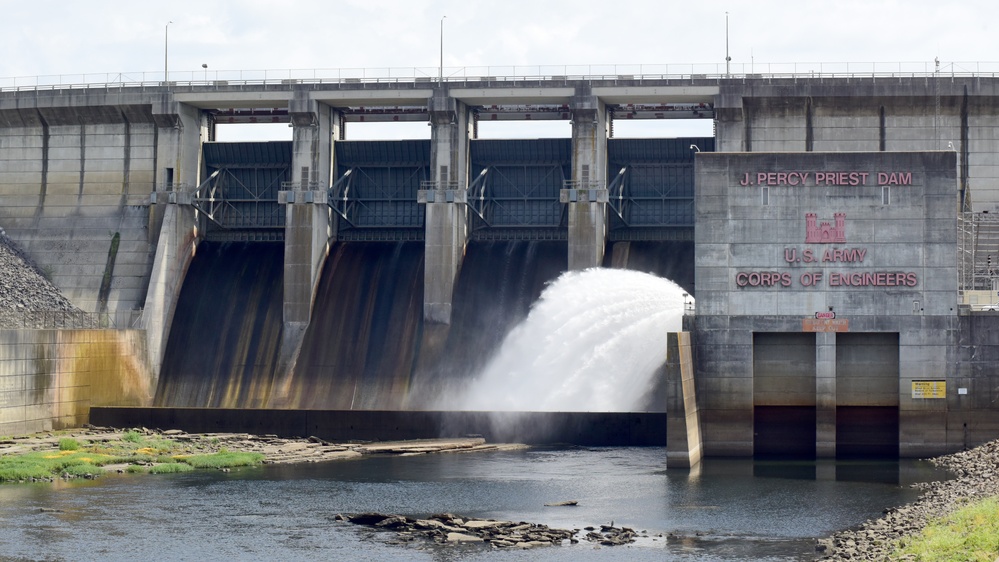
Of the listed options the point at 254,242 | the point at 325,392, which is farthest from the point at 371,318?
the point at 254,242

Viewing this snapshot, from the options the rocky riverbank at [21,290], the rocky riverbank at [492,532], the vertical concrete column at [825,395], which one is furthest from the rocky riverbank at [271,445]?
the rocky riverbank at [492,532]

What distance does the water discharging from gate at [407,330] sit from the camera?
67812 millimetres

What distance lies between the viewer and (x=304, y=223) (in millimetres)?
76938

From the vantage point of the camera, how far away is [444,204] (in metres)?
75.6

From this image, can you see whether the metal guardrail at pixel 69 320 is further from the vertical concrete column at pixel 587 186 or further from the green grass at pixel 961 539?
the green grass at pixel 961 539

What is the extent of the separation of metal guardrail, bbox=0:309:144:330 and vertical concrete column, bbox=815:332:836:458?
37040mm

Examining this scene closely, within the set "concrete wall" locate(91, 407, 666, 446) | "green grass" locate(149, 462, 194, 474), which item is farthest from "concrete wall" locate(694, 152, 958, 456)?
"green grass" locate(149, 462, 194, 474)

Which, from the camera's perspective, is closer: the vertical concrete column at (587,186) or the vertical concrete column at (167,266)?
the vertical concrete column at (587,186)

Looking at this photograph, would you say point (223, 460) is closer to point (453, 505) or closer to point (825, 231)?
point (453, 505)

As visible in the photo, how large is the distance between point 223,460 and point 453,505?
15.3 meters

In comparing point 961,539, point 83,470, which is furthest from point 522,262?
point 961,539

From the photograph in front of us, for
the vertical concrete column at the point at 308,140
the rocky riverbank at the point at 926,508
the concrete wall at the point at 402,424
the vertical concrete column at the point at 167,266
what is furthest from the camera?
the vertical concrete column at the point at 308,140

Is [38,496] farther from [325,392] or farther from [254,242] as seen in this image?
[254,242]

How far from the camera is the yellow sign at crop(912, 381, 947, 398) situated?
57.2m
